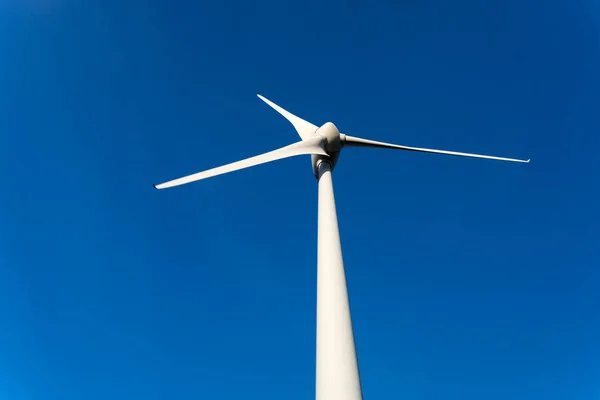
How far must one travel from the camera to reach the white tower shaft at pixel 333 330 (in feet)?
24.8

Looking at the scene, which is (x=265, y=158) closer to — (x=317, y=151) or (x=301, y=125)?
(x=317, y=151)

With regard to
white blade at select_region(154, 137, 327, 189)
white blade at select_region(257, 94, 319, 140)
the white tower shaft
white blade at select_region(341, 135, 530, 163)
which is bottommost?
the white tower shaft

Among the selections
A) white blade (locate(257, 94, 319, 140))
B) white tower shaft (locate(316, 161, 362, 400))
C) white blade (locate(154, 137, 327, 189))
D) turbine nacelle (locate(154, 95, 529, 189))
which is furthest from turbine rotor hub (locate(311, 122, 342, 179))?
white tower shaft (locate(316, 161, 362, 400))

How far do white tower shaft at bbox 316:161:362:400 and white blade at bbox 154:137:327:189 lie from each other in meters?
6.51

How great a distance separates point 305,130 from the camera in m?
21.3

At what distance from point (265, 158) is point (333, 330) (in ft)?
33.1

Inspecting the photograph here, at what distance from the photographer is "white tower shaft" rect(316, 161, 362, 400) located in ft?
24.8

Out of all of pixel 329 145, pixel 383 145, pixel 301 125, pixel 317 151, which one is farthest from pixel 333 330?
pixel 301 125

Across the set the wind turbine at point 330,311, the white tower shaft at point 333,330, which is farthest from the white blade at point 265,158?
the white tower shaft at point 333,330

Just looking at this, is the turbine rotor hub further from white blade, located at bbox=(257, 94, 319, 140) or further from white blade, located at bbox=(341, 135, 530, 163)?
white blade, located at bbox=(257, 94, 319, 140)

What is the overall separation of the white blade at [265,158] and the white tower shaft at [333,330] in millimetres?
6509

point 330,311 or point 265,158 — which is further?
point 265,158

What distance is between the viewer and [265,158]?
56.3ft

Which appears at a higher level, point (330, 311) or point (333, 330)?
point (330, 311)
